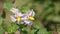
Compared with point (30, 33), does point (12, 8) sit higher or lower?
higher

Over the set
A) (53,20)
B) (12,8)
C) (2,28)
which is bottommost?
(53,20)

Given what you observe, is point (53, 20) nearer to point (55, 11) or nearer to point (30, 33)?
point (55, 11)

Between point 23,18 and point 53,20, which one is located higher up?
point 23,18

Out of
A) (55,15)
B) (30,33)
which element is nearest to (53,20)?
(55,15)

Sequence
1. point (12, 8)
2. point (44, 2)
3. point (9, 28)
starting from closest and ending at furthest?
point (9, 28), point (12, 8), point (44, 2)

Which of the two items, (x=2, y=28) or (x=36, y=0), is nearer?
(x=2, y=28)

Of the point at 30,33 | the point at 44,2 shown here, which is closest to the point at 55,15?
the point at 44,2

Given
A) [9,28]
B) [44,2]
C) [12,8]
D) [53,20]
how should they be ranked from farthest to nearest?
[44,2] < [53,20] < [12,8] < [9,28]

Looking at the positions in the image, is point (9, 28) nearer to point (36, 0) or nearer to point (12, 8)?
point (12, 8)

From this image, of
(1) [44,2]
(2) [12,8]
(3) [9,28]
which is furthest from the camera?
(1) [44,2]
